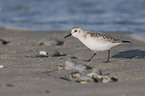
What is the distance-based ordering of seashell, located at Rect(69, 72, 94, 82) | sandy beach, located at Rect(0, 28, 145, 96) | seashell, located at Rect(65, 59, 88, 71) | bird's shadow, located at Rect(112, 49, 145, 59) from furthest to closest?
1. bird's shadow, located at Rect(112, 49, 145, 59)
2. seashell, located at Rect(65, 59, 88, 71)
3. seashell, located at Rect(69, 72, 94, 82)
4. sandy beach, located at Rect(0, 28, 145, 96)

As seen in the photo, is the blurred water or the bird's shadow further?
the blurred water

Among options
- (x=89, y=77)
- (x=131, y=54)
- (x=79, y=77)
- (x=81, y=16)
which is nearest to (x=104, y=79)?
(x=89, y=77)

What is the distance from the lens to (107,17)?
13641 millimetres

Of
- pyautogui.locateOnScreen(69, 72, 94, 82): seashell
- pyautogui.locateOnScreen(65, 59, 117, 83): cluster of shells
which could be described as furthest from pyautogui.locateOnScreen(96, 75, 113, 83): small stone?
pyautogui.locateOnScreen(69, 72, 94, 82): seashell

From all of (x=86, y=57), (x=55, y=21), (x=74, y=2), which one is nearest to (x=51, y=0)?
(x=74, y=2)

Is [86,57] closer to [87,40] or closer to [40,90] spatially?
[87,40]

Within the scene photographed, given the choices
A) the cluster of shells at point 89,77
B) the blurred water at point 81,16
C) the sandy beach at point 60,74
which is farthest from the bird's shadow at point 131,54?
the blurred water at point 81,16

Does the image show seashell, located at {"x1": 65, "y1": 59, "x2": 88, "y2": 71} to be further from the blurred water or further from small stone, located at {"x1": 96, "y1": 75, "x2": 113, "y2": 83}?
the blurred water

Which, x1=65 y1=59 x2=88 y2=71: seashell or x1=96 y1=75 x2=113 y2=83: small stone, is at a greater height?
x1=65 y1=59 x2=88 y2=71: seashell

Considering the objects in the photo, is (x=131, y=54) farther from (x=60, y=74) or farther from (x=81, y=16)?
(x=81, y=16)

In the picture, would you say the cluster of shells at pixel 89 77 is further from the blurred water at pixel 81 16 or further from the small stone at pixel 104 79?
the blurred water at pixel 81 16

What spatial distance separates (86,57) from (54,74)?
72.5 inches

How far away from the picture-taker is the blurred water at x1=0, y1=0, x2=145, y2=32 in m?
12.0

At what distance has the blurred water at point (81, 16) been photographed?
12.0m
